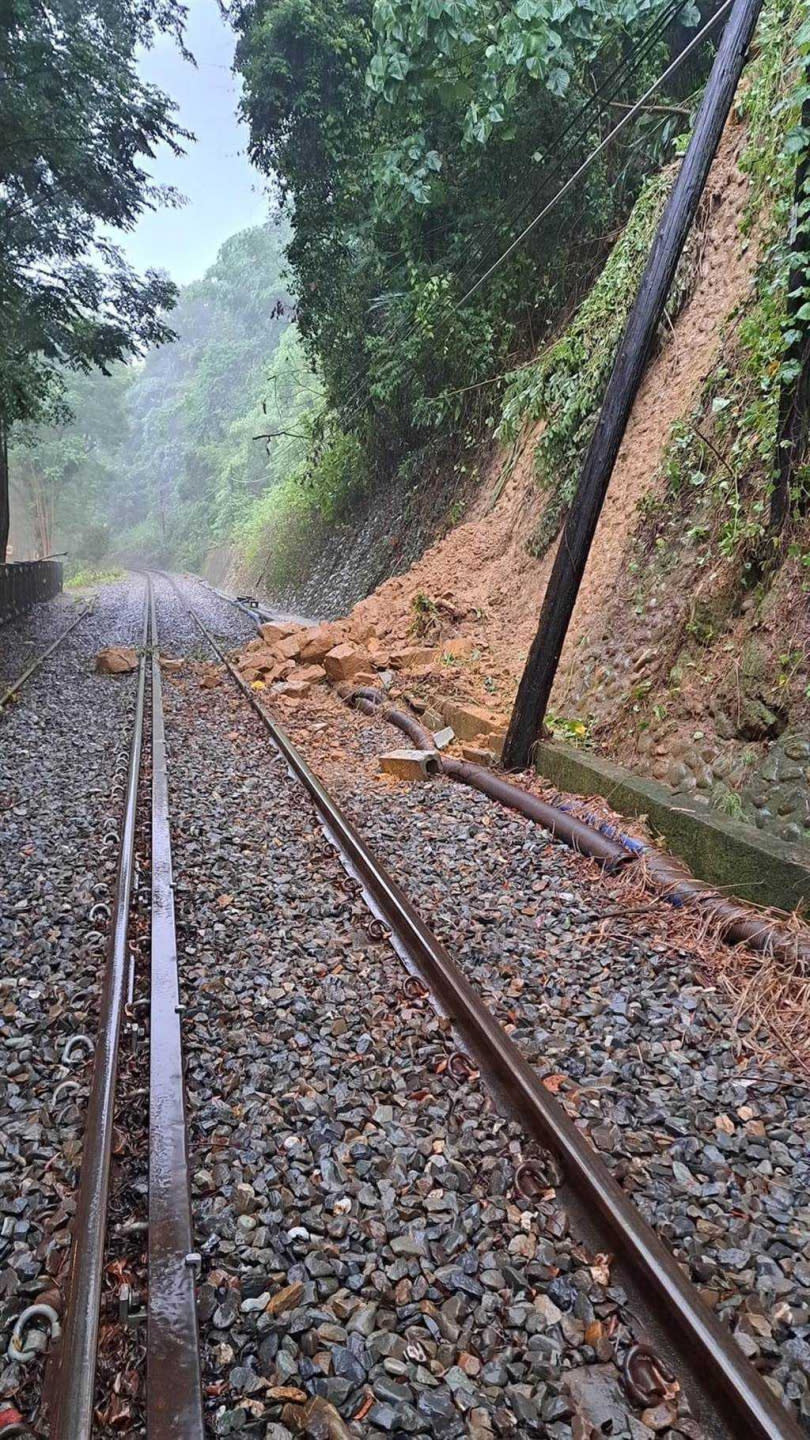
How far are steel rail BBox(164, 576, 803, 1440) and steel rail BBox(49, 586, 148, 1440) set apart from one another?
1328mm

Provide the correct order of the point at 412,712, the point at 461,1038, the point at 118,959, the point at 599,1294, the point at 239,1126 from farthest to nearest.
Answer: the point at 412,712 < the point at 118,959 < the point at 461,1038 < the point at 239,1126 < the point at 599,1294

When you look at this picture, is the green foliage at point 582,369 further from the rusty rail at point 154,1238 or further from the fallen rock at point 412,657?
the rusty rail at point 154,1238

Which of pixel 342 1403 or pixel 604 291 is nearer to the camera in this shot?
pixel 342 1403

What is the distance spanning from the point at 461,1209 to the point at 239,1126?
0.80 metres

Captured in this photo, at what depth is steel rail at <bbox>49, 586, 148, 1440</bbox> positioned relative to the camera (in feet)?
5.43

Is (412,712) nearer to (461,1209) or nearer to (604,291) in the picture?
(604,291)

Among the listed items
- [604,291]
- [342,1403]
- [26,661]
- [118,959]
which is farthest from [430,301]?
[342,1403]

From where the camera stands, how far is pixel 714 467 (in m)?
5.88

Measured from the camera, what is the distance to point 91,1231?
207 cm

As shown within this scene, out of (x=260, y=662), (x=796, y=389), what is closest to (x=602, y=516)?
(x=796, y=389)

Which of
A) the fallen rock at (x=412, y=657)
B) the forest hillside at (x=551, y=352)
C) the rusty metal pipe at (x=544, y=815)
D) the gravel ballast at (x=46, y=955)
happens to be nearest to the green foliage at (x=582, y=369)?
the forest hillside at (x=551, y=352)

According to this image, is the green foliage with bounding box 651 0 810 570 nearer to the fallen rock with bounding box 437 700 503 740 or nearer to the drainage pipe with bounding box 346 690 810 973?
the drainage pipe with bounding box 346 690 810 973

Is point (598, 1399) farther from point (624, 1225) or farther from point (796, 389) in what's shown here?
point (796, 389)

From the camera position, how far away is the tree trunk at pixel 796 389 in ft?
15.0
